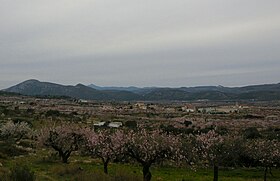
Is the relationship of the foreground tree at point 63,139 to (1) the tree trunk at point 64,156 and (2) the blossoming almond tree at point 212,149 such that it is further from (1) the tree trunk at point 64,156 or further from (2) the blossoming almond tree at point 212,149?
(2) the blossoming almond tree at point 212,149

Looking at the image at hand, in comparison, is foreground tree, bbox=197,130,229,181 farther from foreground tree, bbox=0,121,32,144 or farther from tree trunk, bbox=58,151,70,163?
foreground tree, bbox=0,121,32,144

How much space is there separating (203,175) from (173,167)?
5.51 metres

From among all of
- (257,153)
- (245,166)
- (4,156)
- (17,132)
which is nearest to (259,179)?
(257,153)

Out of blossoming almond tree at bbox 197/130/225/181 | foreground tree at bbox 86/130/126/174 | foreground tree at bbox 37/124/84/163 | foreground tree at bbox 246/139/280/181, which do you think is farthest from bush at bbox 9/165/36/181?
foreground tree at bbox 37/124/84/163

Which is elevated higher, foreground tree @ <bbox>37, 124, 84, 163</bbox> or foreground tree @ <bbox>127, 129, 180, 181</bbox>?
foreground tree @ <bbox>127, 129, 180, 181</bbox>

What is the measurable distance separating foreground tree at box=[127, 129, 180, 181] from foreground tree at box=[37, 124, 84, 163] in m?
15.3

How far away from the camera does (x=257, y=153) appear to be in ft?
117

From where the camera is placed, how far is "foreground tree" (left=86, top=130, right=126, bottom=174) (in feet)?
94.8

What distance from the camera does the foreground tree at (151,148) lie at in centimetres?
2644

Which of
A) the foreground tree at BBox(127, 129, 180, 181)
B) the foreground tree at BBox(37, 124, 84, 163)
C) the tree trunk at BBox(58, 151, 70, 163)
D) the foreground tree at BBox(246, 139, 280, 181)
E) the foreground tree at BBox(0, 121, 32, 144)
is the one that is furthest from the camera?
the foreground tree at BBox(0, 121, 32, 144)

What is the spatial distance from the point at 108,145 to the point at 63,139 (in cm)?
1123

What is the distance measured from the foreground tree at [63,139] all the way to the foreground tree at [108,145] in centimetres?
516

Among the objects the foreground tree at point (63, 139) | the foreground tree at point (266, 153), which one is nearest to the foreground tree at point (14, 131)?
the foreground tree at point (63, 139)

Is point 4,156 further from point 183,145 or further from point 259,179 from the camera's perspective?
point 259,179
